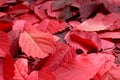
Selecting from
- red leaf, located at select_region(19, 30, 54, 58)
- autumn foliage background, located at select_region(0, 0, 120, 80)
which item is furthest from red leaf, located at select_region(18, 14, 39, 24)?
red leaf, located at select_region(19, 30, 54, 58)

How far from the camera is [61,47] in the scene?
89cm

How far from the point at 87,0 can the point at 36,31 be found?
32 centimetres

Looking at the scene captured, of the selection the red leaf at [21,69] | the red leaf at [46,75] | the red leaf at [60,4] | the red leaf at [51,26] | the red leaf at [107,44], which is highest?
the red leaf at [60,4]

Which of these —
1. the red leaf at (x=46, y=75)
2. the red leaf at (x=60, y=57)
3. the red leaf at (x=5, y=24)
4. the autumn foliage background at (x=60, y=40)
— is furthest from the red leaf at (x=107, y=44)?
the red leaf at (x=5, y=24)

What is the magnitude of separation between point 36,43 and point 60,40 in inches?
4.6

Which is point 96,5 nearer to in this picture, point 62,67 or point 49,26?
point 49,26

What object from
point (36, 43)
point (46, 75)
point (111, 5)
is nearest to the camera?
point (46, 75)

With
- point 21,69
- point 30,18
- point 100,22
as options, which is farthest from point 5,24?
point 100,22

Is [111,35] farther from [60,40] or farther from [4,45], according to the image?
[4,45]

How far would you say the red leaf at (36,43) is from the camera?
87cm

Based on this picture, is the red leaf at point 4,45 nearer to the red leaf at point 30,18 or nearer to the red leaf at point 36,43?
the red leaf at point 36,43

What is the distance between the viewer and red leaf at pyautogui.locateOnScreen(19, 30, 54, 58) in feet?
2.87

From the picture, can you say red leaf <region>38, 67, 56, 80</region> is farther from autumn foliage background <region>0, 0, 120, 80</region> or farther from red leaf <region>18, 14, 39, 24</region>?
red leaf <region>18, 14, 39, 24</region>

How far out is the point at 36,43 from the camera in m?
0.91
